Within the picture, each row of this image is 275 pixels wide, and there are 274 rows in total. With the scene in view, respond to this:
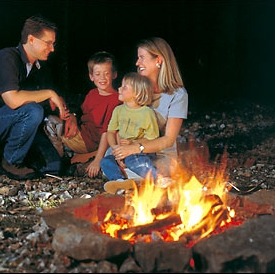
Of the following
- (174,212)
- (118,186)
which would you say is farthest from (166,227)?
(118,186)

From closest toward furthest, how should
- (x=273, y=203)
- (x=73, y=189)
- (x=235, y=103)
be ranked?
(x=273, y=203)
(x=73, y=189)
(x=235, y=103)

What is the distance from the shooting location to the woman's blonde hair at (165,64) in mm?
5941

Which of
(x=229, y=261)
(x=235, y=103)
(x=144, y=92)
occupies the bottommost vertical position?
(x=235, y=103)

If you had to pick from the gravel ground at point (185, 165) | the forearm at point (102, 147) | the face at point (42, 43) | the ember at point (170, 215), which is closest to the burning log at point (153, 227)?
the ember at point (170, 215)

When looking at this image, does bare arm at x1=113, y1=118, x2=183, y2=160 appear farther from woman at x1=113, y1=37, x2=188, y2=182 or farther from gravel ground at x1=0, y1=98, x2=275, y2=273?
gravel ground at x1=0, y1=98, x2=275, y2=273

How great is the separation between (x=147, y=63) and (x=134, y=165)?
114 centimetres

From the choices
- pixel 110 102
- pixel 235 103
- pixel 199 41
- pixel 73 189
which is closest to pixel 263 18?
pixel 199 41

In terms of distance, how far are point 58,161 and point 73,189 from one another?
2.12ft

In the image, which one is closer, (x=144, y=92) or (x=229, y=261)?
(x=229, y=261)

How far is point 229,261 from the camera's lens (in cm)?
404

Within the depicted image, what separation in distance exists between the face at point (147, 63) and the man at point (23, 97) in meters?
1.21

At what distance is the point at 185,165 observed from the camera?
7.35 metres

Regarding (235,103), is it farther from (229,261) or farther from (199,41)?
(229,261)

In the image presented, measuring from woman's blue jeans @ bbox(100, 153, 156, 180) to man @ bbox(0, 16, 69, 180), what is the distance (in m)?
0.95
